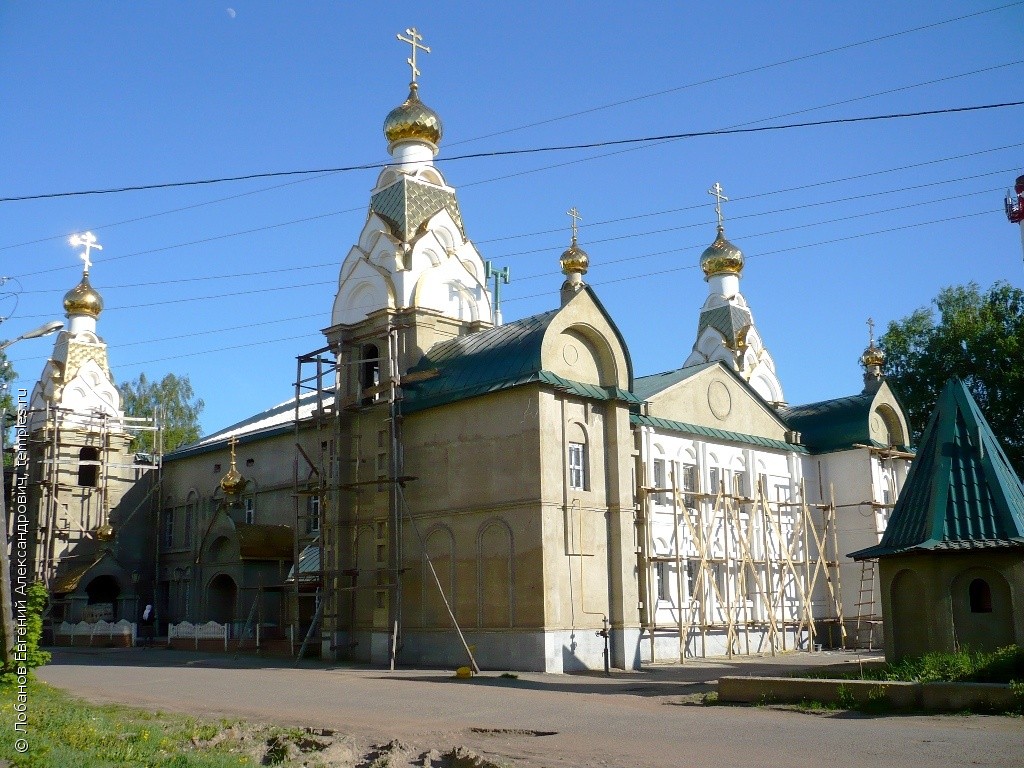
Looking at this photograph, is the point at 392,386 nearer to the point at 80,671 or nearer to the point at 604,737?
the point at 80,671

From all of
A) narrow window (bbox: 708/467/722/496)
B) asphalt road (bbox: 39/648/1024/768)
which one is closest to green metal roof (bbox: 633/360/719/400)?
narrow window (bbox: 708/467/722/496)

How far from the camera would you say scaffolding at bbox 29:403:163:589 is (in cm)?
3741

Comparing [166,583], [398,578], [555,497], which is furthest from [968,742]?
[166,583]

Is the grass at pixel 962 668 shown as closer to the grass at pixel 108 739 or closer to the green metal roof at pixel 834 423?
the grass at pixel 108 739

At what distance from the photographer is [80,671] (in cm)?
2217

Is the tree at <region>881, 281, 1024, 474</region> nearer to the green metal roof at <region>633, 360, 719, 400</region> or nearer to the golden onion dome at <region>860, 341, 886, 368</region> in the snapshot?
the golden onion dome at <region>860, 341, 886, 368</region>

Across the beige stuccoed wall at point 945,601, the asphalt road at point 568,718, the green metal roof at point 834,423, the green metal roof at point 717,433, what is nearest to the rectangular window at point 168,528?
the asphalt road at point 568,718

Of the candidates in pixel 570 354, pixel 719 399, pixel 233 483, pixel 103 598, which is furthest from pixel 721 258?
pixel 103 598

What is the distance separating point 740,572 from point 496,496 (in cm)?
853

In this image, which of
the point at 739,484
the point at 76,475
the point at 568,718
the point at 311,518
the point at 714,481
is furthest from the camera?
the point at 76,475

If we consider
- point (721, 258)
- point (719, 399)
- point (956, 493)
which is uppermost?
point (721, 258)

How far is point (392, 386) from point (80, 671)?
30.0 ft

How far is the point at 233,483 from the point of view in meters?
33.8

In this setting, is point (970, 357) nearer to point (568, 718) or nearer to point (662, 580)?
point (662, 580)
